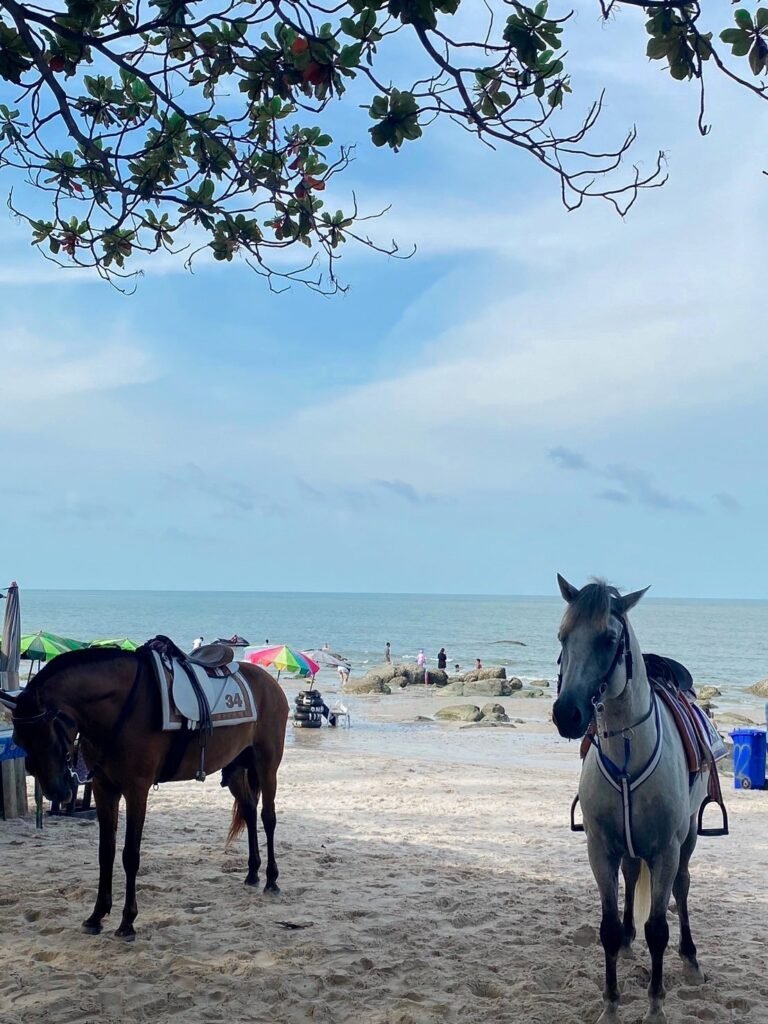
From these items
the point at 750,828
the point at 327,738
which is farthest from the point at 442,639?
the point at 750,828

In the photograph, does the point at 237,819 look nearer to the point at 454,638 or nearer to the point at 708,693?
the point at 708,693

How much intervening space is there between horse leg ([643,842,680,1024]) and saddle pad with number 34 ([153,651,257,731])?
280cm

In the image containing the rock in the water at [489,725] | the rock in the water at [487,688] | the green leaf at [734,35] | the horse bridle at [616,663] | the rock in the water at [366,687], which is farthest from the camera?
Answer: the rock in the water at [487,688]

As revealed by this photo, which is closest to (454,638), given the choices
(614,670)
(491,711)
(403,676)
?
(403,676)

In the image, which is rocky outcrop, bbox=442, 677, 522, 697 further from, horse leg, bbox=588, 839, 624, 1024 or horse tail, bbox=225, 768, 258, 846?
horse leg, bbox=588, 839, 624, 1024

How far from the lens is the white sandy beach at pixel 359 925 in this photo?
418 centimetres

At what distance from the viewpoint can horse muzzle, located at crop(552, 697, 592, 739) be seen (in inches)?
133

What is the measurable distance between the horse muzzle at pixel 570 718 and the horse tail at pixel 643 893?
55.3 inches

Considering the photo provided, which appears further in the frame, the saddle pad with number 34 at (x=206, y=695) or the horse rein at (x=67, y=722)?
the saddle pad with number 34 at (x=206, y=695)

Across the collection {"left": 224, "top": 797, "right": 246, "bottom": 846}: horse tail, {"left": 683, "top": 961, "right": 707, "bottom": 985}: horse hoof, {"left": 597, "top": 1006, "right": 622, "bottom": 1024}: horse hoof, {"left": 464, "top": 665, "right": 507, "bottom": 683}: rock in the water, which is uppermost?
{"left": 224, "top": 797, "right": 246, "bottom": 846}: horse tail

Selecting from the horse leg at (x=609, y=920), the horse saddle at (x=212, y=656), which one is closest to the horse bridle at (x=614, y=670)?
the horse leg at (x=609, y=920)

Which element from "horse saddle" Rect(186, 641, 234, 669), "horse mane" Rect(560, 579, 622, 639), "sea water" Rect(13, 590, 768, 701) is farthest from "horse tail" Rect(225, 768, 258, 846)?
"sea water" Rect(13, 590, 768, 701)

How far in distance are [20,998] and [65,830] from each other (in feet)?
12.6

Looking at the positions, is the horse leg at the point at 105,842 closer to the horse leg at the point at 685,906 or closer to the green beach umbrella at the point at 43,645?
the horse leg at the point at 685,906
